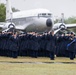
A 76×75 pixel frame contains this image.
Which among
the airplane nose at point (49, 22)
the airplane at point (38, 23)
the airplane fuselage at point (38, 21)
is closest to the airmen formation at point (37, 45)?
the airplane at point (38, 23)

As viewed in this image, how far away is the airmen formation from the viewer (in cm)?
2588

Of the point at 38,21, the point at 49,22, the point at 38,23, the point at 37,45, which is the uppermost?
the point at 38,21

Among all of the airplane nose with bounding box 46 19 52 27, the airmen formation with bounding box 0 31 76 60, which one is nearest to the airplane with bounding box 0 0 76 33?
the airplane nose with bounding box 46 19 52 27

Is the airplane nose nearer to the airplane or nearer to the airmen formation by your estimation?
the airplane

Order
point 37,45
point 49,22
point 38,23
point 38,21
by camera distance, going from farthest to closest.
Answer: point 38,23 < point 38,21 < point 49,22 < point 37,45

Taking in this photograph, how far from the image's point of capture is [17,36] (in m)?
26.3

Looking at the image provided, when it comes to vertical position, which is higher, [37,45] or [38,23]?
[38,23]

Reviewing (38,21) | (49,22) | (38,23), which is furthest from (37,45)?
(38,23)

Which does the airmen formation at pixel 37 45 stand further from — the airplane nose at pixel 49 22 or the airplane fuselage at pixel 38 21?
the airplane fuselage at pixel 38 21

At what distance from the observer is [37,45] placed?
86.1 ft

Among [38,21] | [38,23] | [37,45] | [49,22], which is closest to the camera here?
[37,45]

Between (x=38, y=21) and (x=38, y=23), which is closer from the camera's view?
(x=38, y=21)

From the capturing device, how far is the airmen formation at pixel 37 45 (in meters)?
25.9

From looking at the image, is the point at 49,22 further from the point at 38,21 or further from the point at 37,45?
the point at 37,45
